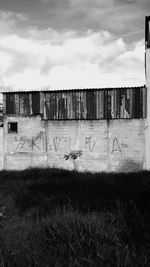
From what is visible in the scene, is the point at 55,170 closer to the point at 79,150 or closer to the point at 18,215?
the point at 79,150

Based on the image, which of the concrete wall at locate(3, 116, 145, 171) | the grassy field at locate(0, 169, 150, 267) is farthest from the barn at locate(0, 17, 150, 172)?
the grassy field at locate(0, 169, 150, 267)

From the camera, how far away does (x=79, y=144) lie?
16.1 metres

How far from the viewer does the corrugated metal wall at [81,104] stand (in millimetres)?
15617

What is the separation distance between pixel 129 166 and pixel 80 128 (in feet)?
9.69

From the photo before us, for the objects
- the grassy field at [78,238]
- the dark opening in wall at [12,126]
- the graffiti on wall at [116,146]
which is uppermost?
the dark opening in wall at [12,126]

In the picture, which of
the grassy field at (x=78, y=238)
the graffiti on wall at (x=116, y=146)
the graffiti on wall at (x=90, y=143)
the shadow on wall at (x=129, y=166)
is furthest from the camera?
the graffiti on wall at (x=90, y=143)

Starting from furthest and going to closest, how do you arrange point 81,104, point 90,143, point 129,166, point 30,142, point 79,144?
point 30,142 < point 81,104 < point 79,144 < point 90,143 < point 129,166

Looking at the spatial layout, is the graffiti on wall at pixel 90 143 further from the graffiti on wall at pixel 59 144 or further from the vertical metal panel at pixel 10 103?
the vertical metal panel at pixel 10 103

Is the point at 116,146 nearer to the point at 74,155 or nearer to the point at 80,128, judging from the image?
the point at 80,128

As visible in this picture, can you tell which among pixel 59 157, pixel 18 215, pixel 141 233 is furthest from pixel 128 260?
pixel 59 157

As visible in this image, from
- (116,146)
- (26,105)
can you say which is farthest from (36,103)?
(116,146)

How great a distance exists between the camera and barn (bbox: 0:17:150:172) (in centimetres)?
1541

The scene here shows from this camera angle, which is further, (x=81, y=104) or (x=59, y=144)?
(x=81, y=104)

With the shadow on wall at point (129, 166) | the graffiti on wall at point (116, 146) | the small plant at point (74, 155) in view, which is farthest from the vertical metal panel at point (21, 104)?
the shadow on wall at point (129, 166)
